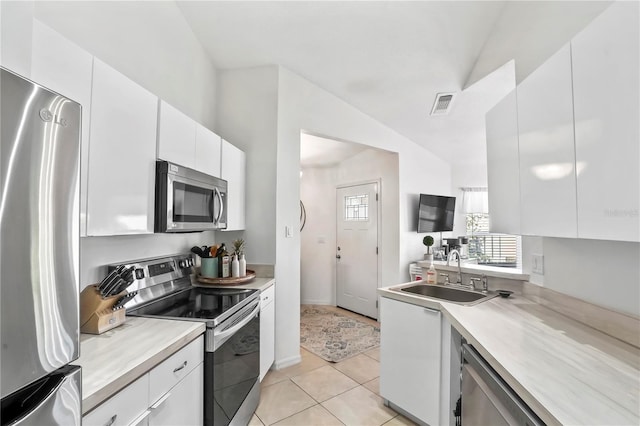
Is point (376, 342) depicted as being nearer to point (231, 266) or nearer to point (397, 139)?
point (231, 266)

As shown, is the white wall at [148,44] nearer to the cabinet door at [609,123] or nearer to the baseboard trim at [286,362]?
the cabinet door at [609,123]

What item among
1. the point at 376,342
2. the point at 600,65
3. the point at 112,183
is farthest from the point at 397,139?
the point at 112,183

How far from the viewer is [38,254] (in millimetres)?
548

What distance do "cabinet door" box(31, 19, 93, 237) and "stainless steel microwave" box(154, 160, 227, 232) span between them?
1.51 ft

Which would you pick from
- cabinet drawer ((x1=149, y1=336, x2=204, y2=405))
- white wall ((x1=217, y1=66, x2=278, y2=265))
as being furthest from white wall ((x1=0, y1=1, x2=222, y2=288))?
cabinet drawer ((x1=149, y1=336, x2=204, y2=405))

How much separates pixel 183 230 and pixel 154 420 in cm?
95

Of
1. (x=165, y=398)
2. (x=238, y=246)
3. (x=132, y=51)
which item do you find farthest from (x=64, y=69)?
(x=238, y=246)

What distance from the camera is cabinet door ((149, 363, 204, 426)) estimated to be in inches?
46.2

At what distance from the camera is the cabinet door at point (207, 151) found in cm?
205

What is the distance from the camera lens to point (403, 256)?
405 cm

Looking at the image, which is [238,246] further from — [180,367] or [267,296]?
[180,367]

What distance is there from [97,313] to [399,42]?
8.54 feet

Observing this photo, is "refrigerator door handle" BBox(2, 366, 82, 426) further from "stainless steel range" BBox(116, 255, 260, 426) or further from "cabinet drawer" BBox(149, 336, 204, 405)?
"stainless steel range" BBox(116, 255, 260, 426)

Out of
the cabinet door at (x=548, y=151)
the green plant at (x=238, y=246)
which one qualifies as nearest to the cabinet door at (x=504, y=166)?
the cabinet door at (x=548, y=151)
